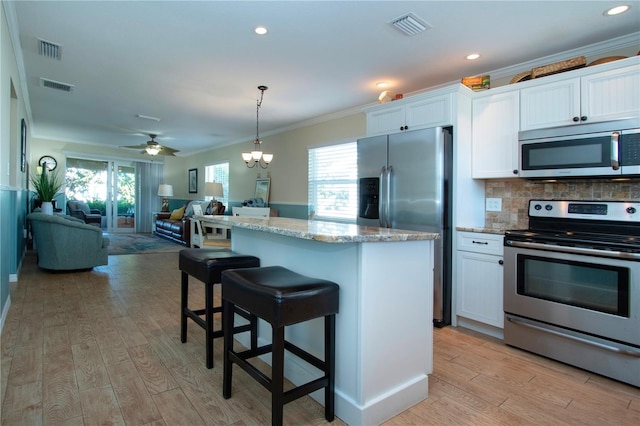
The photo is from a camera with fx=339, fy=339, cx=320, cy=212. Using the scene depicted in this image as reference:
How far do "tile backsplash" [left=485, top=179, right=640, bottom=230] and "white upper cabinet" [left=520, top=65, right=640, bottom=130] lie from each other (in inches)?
20.0

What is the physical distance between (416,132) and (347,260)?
1.85m

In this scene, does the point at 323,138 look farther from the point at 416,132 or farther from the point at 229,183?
the point at 229,183

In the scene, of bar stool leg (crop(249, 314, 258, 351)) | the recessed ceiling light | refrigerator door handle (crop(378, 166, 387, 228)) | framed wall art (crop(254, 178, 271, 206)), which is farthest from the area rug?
the recessed ceiling light

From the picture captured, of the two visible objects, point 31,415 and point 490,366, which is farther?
point 490,366

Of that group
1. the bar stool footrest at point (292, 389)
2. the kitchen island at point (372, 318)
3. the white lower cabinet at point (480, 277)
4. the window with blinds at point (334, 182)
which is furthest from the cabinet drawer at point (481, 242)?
the window with blinds at point (334, 182)

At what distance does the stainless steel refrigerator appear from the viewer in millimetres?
2971

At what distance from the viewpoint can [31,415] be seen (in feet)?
5.41

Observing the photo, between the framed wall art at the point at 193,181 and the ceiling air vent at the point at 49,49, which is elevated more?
the ceiling air vent at the point at 49,49

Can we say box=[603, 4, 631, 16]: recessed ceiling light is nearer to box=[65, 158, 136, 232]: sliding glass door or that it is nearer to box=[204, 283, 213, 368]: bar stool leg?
box=[204, 283, 213, 368]: bar stool leg

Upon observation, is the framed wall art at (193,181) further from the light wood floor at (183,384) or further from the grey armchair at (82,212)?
the light wood floor at (183,384)

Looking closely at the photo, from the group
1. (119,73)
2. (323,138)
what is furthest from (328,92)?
(119,73)

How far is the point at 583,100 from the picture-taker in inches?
97.8

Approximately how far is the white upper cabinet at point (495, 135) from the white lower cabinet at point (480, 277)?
61 centimetres

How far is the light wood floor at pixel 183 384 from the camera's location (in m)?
1.70
